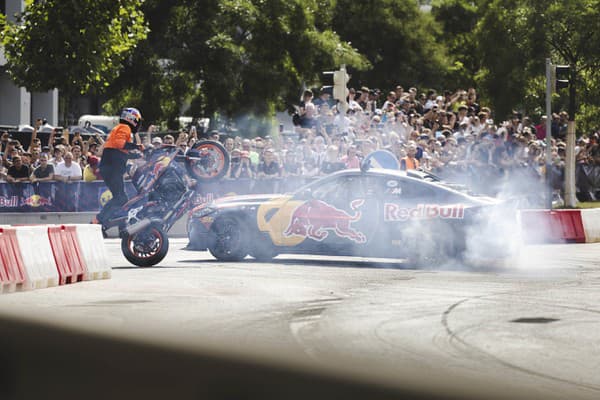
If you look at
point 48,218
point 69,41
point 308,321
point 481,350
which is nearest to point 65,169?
point 48,218

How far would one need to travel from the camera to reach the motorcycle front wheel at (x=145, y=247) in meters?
15.7

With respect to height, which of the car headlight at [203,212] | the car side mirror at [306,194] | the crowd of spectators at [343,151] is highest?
the crowd of spectators at [343,151]

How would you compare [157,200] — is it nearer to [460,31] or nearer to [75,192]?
[75,192]

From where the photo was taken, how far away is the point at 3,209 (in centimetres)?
2345

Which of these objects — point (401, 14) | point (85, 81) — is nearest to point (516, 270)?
point (85, 81)

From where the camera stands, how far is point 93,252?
1441 cm

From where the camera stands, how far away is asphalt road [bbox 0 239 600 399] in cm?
761

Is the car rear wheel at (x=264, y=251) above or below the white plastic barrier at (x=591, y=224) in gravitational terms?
below

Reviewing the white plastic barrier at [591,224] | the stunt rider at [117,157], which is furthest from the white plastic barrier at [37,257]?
the white plastic barrier at [591,224]

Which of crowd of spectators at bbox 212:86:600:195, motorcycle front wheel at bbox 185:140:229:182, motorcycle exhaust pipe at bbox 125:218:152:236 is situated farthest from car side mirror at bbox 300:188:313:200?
crowd of spectators at bbox 212:86:600:195

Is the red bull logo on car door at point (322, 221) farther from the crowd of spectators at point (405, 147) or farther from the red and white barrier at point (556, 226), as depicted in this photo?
the red and white barrier at point (556, 226)

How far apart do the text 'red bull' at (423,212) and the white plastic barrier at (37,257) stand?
4.98 meters

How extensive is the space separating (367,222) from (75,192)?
9.47m

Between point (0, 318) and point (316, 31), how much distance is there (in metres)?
33.8
